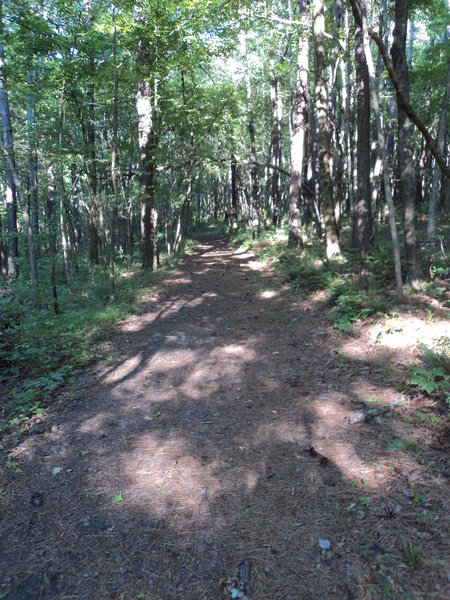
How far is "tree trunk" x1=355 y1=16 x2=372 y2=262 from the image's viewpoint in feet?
28.3

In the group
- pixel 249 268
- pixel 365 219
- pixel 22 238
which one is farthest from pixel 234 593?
pixel 22 238

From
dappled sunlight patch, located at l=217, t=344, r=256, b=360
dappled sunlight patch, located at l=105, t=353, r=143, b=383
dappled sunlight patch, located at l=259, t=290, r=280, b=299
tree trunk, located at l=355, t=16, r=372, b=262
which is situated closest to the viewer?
dappled sunlight patch, located at l=105, t=353, r=143, b=383

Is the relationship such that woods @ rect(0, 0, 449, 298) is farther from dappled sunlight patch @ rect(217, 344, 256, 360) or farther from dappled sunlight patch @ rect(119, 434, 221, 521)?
dappled sunlight patch @ rect(119, 434, 221, 521)

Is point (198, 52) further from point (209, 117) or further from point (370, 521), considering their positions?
point (370, 521)

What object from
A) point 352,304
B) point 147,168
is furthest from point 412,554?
point 147,168

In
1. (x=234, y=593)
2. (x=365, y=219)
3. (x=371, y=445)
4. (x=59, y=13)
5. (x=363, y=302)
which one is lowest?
(x=234, y=593)

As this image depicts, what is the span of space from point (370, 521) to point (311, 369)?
2818 millimetres

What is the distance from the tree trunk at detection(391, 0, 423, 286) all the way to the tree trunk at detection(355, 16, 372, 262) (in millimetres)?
1963

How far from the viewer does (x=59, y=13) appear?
973 centimetres

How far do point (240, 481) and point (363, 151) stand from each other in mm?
7861

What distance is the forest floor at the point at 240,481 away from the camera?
2.43m

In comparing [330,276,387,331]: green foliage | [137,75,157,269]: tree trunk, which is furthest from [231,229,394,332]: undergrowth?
[137,75,157,269]: tree trunk

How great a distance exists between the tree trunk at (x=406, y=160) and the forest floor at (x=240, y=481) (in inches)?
42.1

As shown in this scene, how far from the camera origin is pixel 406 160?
6.61 metres
